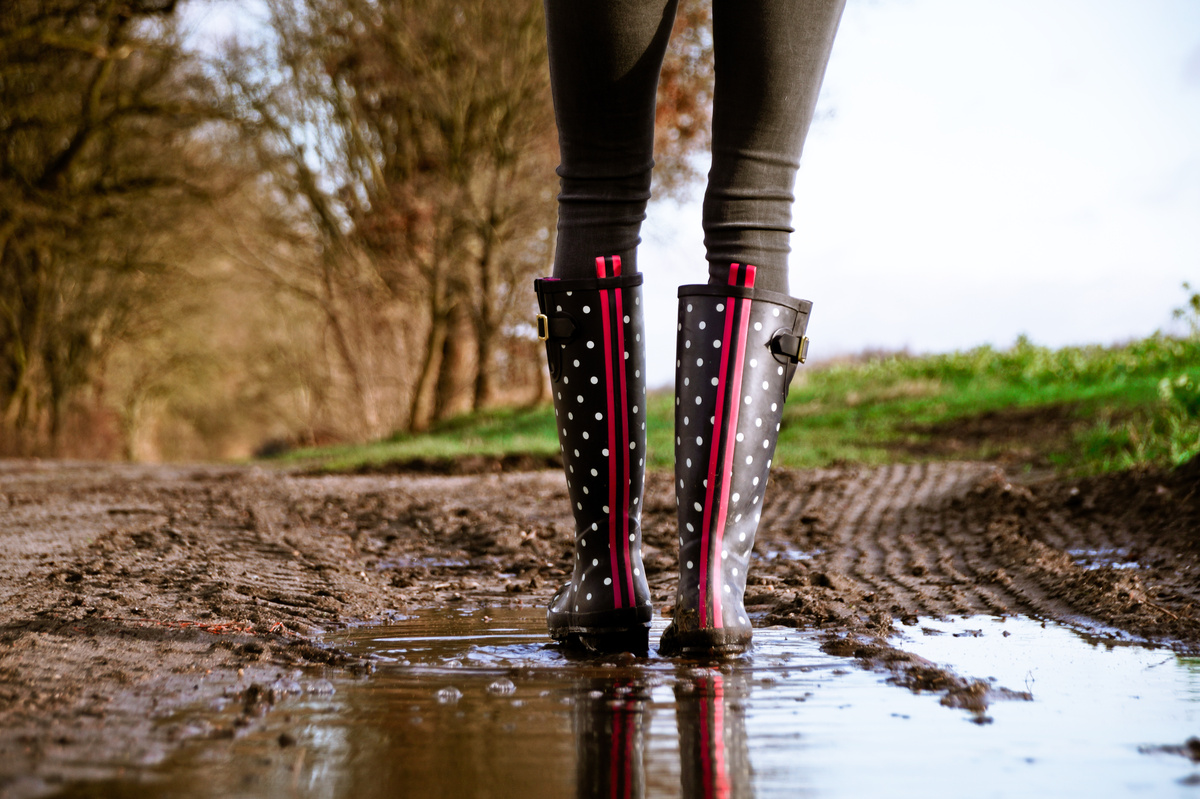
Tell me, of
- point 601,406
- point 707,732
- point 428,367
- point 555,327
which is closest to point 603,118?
point 555,327

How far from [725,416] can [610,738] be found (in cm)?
66

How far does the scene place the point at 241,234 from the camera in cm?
1507

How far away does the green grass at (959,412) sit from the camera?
513 centimetres

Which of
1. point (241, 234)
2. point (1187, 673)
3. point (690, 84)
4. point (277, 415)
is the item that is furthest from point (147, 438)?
point (1187, 673)

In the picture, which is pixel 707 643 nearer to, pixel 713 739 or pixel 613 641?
pixel 613 641

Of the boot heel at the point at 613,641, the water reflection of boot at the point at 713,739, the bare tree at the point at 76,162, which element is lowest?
the water reflection of boot at the point at 713,739

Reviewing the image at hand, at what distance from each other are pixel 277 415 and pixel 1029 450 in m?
20.1

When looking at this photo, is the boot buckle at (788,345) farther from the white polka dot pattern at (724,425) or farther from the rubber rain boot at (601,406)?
the rubber rain boot at (601,406)

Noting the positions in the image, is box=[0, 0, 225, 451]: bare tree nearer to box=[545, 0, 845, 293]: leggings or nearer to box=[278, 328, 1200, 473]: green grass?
box=[278, 328, 1200, 473]: green grass

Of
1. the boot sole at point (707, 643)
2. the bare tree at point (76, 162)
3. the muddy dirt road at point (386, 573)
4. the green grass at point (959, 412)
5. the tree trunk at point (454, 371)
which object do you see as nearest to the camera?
the muddy dirt road at point (386, 573)

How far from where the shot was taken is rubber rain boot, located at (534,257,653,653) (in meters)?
1.67

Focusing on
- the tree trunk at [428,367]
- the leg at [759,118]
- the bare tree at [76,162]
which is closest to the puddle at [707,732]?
the leg at [759,118]

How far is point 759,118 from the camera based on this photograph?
64.4 inches

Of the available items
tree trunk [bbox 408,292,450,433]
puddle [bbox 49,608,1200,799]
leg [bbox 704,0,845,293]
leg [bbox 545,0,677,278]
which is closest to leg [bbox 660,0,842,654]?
leg [bbox 704,0,845,293]
